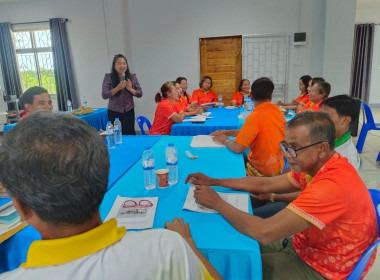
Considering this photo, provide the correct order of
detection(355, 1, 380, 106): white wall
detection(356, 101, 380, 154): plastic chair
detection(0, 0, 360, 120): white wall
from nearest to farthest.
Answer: detection(356, 101, 380, 154): plastic chair, detection(0, 0, 360, 120): white wall, detection(355, 1, 380, 106): white wall

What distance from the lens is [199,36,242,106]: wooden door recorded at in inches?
225

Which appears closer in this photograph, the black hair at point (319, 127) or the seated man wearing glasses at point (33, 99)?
the black hair at point (319, 127)

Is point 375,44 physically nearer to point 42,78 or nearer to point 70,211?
point 42,78

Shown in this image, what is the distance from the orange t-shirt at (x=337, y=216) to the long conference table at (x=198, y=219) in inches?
9.8

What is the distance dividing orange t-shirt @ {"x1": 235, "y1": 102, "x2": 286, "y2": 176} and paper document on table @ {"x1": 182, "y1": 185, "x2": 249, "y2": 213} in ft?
2.40

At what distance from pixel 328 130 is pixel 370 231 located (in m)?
0.42

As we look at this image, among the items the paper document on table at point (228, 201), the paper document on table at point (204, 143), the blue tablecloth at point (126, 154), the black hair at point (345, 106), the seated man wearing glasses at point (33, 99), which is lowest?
the paper document on table at point (228, 201)

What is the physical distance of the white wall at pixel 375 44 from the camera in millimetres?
7550

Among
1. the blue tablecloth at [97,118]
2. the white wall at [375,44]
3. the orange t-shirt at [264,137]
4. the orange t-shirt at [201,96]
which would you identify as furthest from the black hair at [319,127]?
the white wall at [375,44]

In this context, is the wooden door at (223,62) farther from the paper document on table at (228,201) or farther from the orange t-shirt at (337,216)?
the orange t-shirt at (337,216)

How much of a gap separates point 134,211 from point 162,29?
5.37m

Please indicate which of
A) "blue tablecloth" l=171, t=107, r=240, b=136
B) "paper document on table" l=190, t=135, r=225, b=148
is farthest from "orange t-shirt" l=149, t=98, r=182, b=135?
"paper document on table" l=190, t=135, r=225, b=148

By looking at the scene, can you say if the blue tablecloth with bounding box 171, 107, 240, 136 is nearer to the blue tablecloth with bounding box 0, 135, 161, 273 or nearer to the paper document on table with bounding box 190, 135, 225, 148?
the blue tablecloth with bounding box 0, 135, 161, 273

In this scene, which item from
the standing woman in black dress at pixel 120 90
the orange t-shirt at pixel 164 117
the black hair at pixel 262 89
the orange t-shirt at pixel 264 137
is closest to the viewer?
the orange t-shirt at pixel 264 137
